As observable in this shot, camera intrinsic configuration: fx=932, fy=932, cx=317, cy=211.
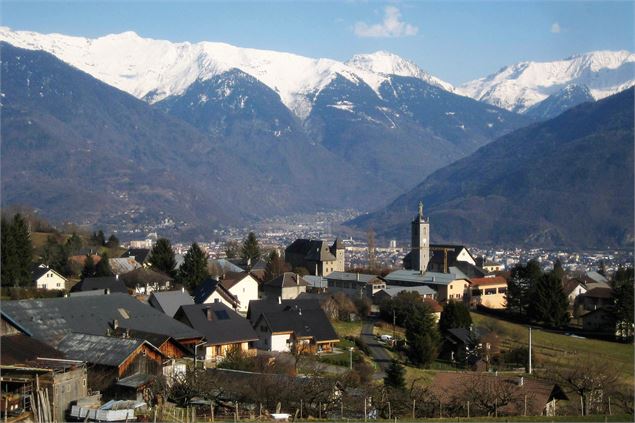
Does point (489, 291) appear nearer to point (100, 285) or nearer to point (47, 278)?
point (100, 285)

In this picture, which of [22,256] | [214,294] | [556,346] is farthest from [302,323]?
[22,256]

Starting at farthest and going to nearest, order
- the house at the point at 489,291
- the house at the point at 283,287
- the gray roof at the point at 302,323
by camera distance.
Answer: the house at the point at 489,291, the house at the point at 283,287, the gray roof at the point at 302,323

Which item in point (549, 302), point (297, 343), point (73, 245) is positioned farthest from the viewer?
point (73, 245)

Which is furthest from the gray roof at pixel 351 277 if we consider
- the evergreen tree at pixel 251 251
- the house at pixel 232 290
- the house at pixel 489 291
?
the house at pixel 232 290

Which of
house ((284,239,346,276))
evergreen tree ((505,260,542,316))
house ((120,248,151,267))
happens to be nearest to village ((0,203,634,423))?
evergreen tree ((505,260,542,316))

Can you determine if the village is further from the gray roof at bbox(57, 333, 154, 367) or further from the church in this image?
the church

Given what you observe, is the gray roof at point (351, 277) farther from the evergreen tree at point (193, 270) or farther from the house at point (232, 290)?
the evergreen tree at point (193, 270)
